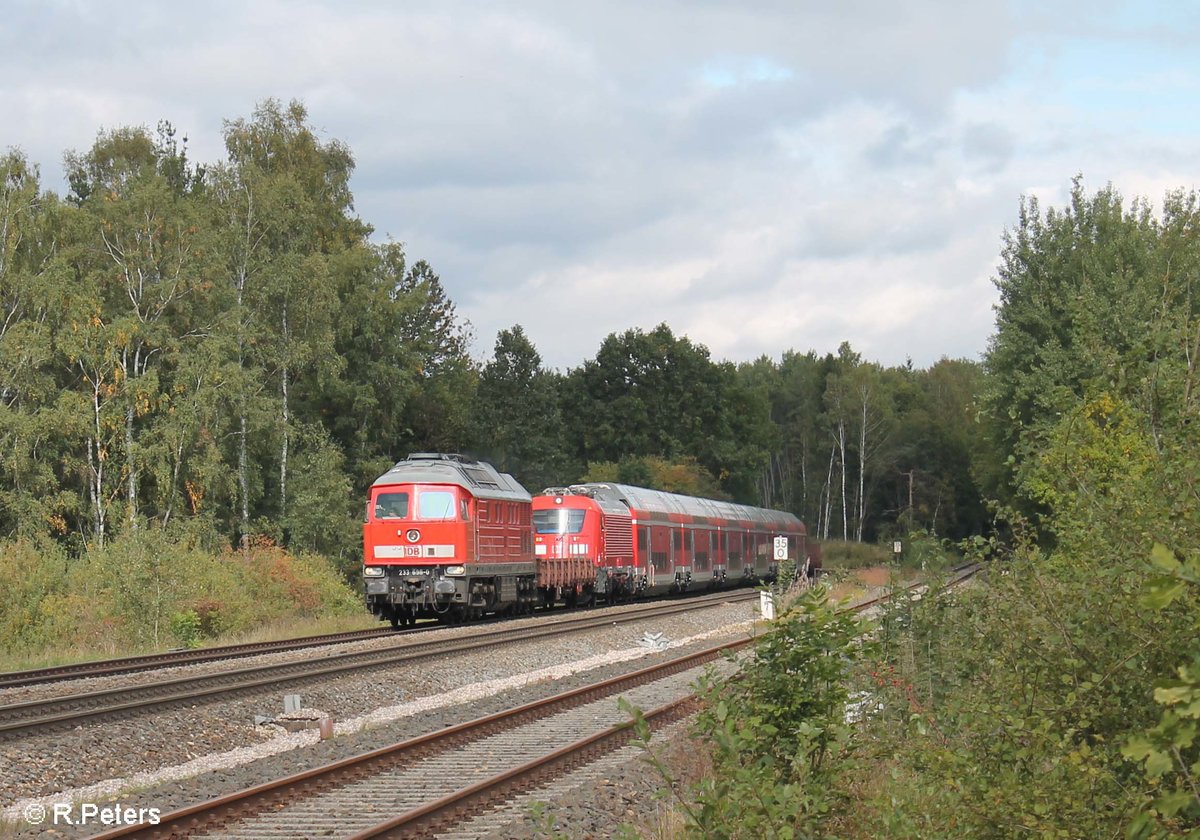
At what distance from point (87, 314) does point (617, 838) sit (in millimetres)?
38959

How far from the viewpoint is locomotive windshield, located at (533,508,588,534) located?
35500 mm

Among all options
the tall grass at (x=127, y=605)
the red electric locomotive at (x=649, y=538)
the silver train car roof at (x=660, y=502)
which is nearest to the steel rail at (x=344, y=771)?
the tall grass at (x=127, y=605)

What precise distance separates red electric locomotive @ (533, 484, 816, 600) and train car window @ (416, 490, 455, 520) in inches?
241

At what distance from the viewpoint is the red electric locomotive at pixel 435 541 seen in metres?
27.3

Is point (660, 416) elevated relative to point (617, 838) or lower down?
elevated

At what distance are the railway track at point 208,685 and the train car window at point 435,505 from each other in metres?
3.15

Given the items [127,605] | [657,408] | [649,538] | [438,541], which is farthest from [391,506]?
[657,408]

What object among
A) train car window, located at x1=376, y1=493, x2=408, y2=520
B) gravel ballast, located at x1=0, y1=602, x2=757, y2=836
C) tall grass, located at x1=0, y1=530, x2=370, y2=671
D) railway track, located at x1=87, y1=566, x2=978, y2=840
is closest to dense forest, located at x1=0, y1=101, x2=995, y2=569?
tall grass, located at x1=0, y1=530, x2=370, y2=671

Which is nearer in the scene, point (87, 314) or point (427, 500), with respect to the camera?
point (427, 500)

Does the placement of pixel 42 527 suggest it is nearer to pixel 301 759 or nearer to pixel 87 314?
pixel 87 314

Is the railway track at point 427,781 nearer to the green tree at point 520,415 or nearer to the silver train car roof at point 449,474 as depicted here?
the silver train car roof at point 449,474

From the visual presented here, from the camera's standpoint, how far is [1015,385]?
1672 inches

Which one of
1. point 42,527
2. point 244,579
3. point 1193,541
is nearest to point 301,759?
point 1193,541

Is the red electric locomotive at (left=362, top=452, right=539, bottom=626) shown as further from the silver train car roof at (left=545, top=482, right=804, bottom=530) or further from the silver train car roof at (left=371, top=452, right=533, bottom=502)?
the silver train car roof at (left=545, top=482, right=804, bottom=530)
